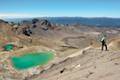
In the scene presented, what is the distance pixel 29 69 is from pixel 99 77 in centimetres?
4142

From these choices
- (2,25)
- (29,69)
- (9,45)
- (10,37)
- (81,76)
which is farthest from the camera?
(2,25)

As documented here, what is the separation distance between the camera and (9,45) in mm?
113750

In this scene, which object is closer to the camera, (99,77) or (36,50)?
(99,77)

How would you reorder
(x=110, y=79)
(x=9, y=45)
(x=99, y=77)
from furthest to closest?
(x=9, y=45), (x=99, y=77), (x=110, y=79)

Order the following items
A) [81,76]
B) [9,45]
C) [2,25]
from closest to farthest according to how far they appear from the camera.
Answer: [81,76]
[9,45]
[2,25]

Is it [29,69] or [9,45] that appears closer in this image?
[29,69]

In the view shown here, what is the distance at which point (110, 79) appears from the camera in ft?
77.3

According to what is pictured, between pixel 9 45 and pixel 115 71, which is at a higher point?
pixel 115 71

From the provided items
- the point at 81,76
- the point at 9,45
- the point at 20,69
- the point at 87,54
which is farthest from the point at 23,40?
the point at 81,76

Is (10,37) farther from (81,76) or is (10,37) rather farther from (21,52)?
(81,76)

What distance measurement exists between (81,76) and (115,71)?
145 inches

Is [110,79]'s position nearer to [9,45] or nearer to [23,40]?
[9,45]

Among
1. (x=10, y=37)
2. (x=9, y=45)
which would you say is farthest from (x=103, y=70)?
(x=10, y=37)

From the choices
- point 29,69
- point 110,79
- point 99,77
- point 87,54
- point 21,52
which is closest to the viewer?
point 110,79
